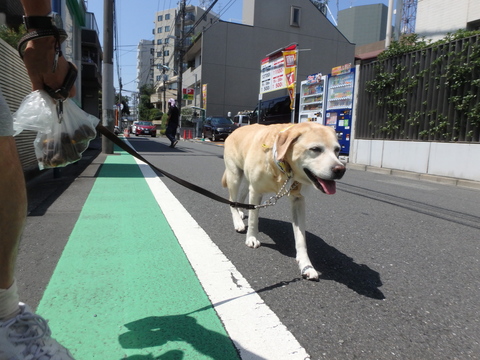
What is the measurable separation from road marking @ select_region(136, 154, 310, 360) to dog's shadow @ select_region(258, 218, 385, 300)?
589 millimetres

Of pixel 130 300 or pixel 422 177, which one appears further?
pixel 422 177

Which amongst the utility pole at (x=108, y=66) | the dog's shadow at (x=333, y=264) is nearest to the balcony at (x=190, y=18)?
the utility pole at (x=108, y=66)

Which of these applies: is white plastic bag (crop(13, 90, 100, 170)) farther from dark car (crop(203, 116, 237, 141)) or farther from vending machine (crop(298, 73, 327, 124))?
dark car (crop(203, 116, 237, 141))

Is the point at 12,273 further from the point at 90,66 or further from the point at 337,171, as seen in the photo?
the point at 90,66

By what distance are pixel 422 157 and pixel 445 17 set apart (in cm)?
888

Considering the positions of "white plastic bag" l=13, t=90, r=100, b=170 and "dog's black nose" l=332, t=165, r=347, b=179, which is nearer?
"white plastic bag" l=13, t=90, r=100, b=170

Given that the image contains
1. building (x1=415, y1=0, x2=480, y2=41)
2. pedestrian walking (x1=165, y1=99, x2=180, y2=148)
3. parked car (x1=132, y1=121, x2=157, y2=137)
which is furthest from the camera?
parked car (x1=132, y1=121, x2=157, y2=137)

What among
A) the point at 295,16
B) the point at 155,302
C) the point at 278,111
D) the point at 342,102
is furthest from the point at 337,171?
the point at 295,16

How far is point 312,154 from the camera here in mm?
2258

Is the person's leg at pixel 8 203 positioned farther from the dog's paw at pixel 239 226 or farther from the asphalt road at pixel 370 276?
the dog's paw at pixel 239 226

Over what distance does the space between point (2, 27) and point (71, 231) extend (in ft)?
24.7

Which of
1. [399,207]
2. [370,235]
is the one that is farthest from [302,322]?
[399,207]

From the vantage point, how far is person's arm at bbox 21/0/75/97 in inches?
56.9

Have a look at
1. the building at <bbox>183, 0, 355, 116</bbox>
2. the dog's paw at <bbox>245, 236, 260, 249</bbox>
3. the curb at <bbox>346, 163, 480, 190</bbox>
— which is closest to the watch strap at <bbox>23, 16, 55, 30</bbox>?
the dog's paw at <bbox>245, 236, 260, 249</bbox>
